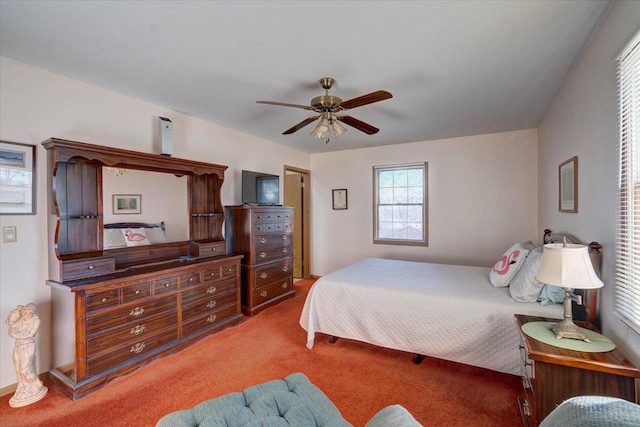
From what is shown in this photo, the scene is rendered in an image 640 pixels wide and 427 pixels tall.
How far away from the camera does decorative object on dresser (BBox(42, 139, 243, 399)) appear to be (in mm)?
2213

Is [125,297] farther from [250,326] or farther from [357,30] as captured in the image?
[357,30]

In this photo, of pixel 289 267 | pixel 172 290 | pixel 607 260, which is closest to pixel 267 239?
pixel 289 267

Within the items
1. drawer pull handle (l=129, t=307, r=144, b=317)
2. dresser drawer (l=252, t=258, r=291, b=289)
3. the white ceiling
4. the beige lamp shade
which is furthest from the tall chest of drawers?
the beige lamp shade

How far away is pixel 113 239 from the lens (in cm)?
277

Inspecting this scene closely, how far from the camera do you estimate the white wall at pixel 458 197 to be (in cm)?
423

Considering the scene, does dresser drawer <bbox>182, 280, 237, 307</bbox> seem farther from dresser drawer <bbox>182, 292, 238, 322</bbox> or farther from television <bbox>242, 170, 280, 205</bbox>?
television <bbox>242, 170, 280, 205</bbox>

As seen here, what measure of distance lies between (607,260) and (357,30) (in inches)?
81.5

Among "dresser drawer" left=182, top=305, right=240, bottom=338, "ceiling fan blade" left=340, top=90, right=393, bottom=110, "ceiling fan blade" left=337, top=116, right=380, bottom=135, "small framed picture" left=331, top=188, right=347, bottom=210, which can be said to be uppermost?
"ceiling fan blade" left=340, top=90, right=393, bottom=110

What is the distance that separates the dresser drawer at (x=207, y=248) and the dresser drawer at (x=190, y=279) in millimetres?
361

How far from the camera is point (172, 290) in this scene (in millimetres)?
2773

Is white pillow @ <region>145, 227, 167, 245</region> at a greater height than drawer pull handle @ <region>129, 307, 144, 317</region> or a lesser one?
greater

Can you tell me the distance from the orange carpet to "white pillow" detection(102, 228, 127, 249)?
1157mm

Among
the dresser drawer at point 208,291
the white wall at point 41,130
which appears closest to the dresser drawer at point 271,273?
the dresser drawer at point 208,291

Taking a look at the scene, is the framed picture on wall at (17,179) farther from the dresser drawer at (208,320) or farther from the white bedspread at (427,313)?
the white bedspread at (427,313)
